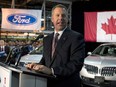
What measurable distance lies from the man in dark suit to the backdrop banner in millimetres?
9527

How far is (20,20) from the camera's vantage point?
12.1m

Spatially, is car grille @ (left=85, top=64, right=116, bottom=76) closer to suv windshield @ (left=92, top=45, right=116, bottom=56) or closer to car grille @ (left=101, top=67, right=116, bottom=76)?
car grille @ (left=101, top=67, right=116, bottom=76)

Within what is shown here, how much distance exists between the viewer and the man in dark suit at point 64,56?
235 cm

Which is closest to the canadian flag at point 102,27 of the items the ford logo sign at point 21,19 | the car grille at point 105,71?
the ford logo sign at point 21,19

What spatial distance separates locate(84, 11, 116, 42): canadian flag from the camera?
45.1 feet

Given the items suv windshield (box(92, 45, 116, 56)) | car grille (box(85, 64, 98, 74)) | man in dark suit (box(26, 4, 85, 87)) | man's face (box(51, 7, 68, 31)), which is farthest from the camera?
suv windshield (box(92, 45, 116, 56))

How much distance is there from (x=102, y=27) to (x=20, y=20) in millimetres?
4119

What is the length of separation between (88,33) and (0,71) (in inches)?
479

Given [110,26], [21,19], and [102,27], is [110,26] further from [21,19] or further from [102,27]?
[21,19]

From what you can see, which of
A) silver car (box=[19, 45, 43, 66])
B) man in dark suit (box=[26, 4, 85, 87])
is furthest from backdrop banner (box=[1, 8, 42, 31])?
man in dark suit (box=[26, 4, 85, 87])

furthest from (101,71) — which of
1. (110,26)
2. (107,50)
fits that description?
(110,26)

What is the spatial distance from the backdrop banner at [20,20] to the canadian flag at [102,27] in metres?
3.27

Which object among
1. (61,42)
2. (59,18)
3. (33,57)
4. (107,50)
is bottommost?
(33,57)

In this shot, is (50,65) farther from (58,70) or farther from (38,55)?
(38,55)
